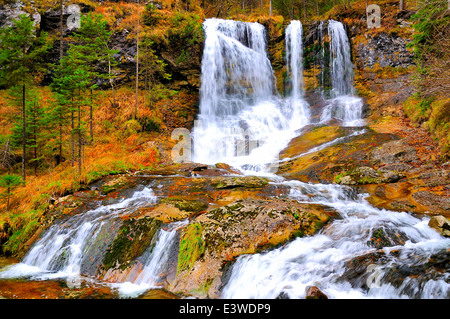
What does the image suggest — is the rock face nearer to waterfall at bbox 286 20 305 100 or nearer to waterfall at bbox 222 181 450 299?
waterfall at bbox 286 20 305 100

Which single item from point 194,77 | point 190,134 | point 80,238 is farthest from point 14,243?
point 194,77

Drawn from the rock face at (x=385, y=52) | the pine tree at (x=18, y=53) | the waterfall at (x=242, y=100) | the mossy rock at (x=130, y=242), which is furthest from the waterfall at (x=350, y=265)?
the rock face at (x=385, y=52)

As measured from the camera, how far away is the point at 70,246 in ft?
21.5

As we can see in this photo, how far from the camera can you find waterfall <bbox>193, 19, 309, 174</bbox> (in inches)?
648

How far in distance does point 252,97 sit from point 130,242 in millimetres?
16913

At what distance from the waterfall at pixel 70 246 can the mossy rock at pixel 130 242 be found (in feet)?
1.05

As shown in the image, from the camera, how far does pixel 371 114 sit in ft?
53.1

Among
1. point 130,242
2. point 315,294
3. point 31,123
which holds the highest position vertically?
point 31,123

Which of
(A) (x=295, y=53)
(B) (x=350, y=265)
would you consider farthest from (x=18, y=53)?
(A) (x=295, y=53)

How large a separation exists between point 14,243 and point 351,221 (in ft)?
31.7

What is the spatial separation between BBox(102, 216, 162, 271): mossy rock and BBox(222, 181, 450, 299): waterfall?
95.7 inches

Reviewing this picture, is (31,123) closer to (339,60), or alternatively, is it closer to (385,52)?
(339,60)

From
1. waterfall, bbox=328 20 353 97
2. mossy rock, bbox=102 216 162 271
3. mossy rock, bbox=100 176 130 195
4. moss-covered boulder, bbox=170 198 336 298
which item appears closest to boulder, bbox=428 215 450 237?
moss-covered boulder, bbox=170 198 336 298

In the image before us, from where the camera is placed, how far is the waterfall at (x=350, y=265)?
3.87m
